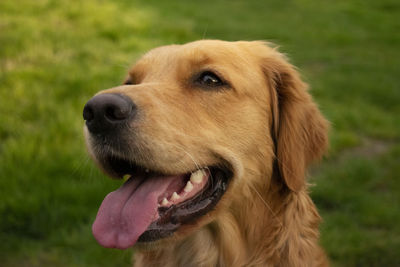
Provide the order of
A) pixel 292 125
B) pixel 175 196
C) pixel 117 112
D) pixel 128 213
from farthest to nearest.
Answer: pixel 292 125 → pixel 175 196 → pixel 128 213 → pixel 117 112

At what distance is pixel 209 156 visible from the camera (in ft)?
8.37

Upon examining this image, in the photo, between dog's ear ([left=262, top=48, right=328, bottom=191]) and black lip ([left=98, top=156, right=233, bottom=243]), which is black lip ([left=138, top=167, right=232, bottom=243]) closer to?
black lip ([left=98, top=156, right=233, bottom=243])

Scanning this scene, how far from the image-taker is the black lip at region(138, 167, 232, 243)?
239 centimetres

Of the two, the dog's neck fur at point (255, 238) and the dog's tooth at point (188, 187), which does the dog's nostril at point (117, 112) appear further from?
the dog's neck fur at point (255, 238)

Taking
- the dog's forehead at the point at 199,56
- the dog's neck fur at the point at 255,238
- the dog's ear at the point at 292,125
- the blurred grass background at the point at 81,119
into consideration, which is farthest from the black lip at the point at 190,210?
the blurred grass background at the point at 81,119

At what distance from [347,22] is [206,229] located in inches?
409

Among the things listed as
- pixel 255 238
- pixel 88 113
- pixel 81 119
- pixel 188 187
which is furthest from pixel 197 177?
pixel 81 119

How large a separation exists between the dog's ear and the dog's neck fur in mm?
162

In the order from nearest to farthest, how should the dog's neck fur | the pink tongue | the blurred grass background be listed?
the pink tongue → the dog's neck fur → the blurred grass background

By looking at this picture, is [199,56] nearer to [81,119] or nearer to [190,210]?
[190,210]

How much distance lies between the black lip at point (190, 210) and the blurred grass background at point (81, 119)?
1.40m

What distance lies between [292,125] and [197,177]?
77cm

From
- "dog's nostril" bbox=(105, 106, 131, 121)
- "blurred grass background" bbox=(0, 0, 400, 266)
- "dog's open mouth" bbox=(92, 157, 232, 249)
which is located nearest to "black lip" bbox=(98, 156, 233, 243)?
"dog's open mouth" bbox=(92, 157, 232, 249)

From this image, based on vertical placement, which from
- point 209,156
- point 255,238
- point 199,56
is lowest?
point 255,238
